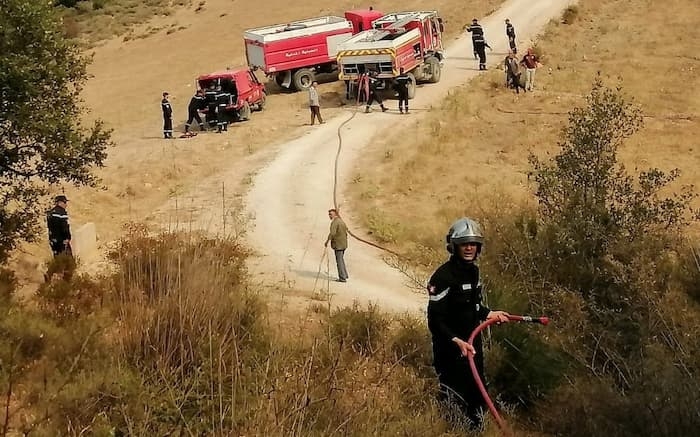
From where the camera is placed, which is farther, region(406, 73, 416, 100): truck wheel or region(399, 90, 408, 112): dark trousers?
region(406, 73, 416, 100): truck wheel

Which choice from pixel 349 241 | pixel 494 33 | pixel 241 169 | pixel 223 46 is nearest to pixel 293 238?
pixel 349 241

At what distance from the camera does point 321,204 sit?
17391 mm

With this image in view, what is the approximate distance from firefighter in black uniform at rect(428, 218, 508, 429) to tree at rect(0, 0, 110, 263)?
653 cm

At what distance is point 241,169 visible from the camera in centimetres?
2036

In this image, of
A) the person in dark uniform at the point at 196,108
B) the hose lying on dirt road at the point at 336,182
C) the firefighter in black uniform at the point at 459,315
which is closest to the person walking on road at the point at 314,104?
the hose lying on dirt road at the point at 336,182

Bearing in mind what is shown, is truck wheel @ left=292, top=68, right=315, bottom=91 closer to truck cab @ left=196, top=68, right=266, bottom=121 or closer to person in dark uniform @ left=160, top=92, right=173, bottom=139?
truck cab @ left=196, top=68, right=266, bottom=121

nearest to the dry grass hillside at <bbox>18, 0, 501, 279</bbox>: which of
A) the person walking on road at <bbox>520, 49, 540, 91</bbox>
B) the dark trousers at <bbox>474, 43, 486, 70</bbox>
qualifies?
the dark trousers at <bbox>474, 43, 486, 70</bbox>

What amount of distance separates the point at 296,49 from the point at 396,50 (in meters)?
4.86

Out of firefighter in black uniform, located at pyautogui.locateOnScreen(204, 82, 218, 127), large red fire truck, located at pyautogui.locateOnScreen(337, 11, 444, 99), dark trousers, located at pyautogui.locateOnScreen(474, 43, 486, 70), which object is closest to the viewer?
firefighter in black uniform, located at pyautogui.locateOnScreen(204, 82, 218, 127)

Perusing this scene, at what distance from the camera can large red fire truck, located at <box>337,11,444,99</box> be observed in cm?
2534

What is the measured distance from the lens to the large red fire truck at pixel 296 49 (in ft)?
92.6

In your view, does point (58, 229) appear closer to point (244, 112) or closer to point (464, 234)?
point (464, 234)

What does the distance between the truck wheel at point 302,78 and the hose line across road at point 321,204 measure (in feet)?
12.7

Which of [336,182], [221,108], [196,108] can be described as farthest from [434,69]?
[336,182]
